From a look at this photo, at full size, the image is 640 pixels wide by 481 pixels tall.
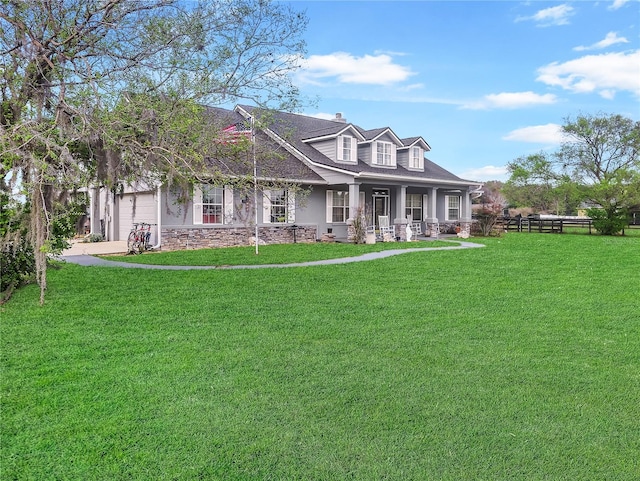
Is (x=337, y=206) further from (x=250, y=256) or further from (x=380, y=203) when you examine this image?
(x=250, y=256)

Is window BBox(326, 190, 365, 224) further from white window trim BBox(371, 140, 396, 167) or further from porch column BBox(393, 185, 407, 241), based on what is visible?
white window trim BBox(371, 140, 396, 167)

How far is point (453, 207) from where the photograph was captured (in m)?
25.9

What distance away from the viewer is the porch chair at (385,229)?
63.9 feet

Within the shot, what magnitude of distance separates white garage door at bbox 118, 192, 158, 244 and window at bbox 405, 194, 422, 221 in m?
12.5

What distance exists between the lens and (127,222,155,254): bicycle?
1426 centimetres

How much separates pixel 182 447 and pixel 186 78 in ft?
18.3

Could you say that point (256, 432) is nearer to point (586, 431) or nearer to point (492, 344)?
point (586, 431)

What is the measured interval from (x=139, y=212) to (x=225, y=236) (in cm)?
345

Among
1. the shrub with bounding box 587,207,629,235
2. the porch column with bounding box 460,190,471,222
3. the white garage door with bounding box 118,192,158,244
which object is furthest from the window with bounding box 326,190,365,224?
the shrub with bounding box 587,207,629,235

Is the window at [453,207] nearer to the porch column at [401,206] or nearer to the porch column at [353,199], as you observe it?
the porch column at [401,206]

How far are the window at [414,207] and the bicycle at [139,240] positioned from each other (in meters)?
13.0

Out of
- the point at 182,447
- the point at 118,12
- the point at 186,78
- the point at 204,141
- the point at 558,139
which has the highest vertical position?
the point at 558,139

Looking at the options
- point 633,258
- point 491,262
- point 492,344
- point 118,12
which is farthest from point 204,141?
point 633,258

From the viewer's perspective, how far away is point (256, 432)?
3.18 metres
